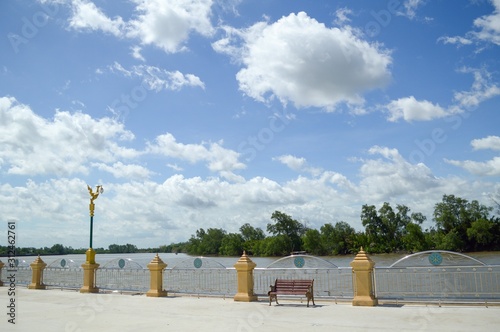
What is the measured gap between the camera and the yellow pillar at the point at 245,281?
46.1ft

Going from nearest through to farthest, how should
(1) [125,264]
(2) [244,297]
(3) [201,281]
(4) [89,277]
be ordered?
(2) [244,297] < (3) [201,281] < (4) [89,277] < (1) [125,264]

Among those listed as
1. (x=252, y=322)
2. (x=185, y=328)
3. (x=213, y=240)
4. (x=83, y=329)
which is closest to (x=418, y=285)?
(x=252, y=322)

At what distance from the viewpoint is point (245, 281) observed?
14.1 m

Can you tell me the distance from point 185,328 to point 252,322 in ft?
5.22

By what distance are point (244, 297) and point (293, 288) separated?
6.25 feet

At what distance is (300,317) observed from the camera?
10.9 metres

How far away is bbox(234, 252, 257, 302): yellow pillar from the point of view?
14.1 metres

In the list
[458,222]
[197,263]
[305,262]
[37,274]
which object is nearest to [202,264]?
[197,263]

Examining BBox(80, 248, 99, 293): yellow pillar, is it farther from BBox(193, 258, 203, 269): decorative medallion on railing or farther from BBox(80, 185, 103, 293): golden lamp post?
BBox(193, 258, 203, 269): decorative medallion on railing

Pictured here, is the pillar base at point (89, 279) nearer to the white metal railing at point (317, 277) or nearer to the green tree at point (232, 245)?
the white metal railing at point (317, 277)

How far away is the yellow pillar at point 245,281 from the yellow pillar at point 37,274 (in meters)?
11.6

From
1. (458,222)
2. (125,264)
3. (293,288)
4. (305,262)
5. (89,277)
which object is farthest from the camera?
(458,222)

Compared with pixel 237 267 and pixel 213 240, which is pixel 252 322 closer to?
pixel 237 267

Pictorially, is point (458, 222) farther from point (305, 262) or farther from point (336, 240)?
point (305, 262)
